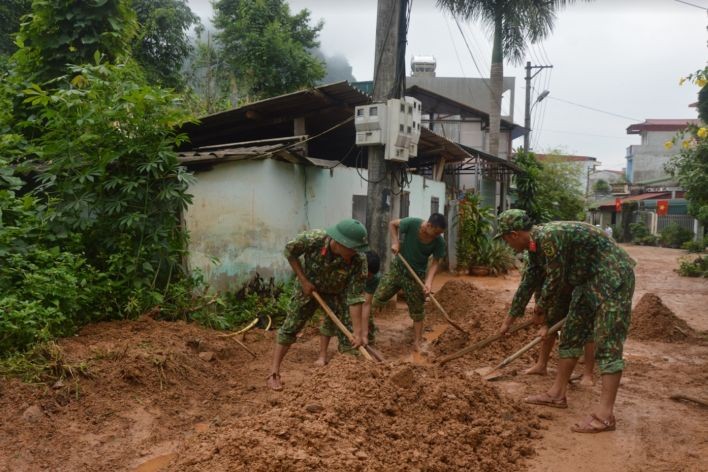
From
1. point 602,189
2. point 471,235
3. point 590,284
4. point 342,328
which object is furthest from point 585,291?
point 602,189

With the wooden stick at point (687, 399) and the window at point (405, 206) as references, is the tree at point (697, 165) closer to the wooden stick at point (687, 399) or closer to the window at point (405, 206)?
the window at point (405, 206)

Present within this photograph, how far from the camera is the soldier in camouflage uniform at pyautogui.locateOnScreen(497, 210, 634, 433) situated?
3803mm

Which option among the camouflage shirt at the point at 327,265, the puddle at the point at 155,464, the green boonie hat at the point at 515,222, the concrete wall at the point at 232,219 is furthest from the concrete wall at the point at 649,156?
the puddle at the point at 155,464

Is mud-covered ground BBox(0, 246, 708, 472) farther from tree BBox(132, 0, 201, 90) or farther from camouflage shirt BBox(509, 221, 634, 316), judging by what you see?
tree BBox(132, 0, 201, 90)

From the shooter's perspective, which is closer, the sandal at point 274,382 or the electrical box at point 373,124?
the sandal at point 274,382

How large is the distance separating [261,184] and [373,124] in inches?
66.7

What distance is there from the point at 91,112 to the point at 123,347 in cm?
243

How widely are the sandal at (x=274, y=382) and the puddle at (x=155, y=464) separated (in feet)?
4.04

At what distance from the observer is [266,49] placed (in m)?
17.3

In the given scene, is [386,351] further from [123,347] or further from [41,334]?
[41,334]

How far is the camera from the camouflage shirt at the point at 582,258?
390 cm

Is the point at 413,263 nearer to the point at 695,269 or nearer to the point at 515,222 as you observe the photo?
the point at 515,222

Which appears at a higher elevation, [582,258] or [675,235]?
[582,258]

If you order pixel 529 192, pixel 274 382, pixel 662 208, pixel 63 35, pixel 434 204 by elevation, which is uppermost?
pixel 63 35
